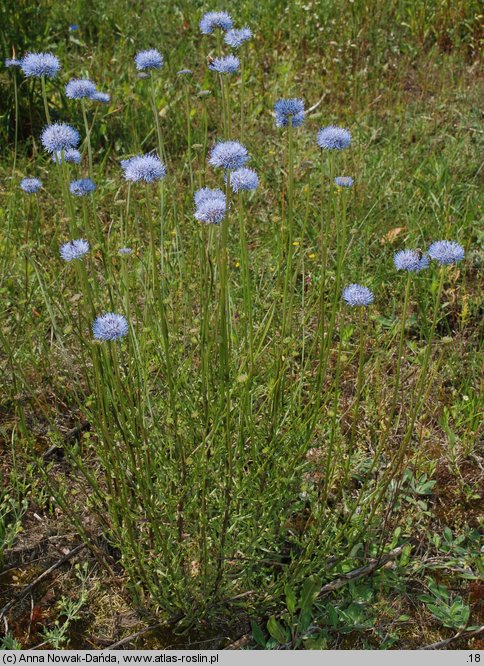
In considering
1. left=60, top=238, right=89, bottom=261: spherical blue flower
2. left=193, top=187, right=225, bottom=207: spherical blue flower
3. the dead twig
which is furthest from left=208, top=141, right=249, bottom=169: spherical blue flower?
the dead twig

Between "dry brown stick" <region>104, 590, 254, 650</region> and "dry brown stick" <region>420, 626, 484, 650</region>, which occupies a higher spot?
"dry brown stick" <region>104, 590, 254, 650</region>

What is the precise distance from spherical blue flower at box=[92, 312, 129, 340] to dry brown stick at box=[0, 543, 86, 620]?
784mm

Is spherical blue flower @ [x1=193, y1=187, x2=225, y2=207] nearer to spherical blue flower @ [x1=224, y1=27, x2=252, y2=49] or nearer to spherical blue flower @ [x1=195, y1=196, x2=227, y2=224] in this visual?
spherical blue flower @ [x1=195, y1=196, x2=227, y2=224]

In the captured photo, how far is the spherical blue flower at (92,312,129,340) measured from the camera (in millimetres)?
1544

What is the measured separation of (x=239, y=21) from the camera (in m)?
4.64

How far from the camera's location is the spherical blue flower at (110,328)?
154 centimetres

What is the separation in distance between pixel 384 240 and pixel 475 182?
0.68 meters

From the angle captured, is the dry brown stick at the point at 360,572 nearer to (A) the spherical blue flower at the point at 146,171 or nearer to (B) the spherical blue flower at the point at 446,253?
(B) the spherical blue flower at the point at 446,253

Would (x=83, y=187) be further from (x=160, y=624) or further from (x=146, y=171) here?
(x=160, y=624)

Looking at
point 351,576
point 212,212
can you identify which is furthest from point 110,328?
point 351,576

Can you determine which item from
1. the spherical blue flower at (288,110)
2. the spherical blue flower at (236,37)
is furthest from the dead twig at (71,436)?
the spherical blue flower at (236,37)

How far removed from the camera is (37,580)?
6.64 ft

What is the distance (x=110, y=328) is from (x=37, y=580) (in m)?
0.88
